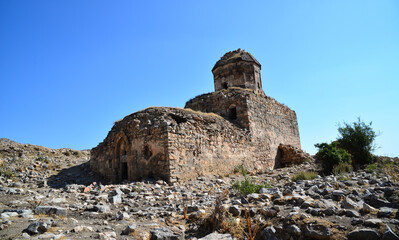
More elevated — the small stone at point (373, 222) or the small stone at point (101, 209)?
the small stone at point (101, 209)

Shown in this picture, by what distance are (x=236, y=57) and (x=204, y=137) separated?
8.85 meters

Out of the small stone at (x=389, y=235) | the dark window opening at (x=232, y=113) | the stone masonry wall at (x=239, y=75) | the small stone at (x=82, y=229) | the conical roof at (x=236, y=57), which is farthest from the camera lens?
the conical roof at (x=236, y=57)

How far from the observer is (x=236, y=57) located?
55.7 feet

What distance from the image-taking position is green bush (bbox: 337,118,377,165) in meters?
12.4

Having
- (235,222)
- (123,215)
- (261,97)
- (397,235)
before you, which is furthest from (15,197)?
(261,97)

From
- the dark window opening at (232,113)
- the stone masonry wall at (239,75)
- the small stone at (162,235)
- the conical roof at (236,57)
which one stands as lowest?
the small stone at (162,235)

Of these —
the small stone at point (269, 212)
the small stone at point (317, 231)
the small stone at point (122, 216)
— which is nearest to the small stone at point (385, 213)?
the small stone at point (317, 231)

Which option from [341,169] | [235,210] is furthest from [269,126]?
[235,210]

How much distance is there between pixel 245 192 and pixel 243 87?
11.4m

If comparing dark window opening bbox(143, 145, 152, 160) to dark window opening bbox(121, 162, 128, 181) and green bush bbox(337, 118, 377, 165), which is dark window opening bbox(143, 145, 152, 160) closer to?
dark window opening bbox(121, 162, 128, 181)

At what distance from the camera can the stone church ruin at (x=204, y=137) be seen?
29.6 feet

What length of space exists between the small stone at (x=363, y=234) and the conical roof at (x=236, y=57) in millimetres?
14778

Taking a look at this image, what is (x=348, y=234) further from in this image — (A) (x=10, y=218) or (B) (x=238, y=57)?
(B) (x=238, y=57)

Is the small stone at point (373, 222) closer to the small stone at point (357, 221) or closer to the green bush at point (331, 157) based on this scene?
the small stone at point (357, 221)
